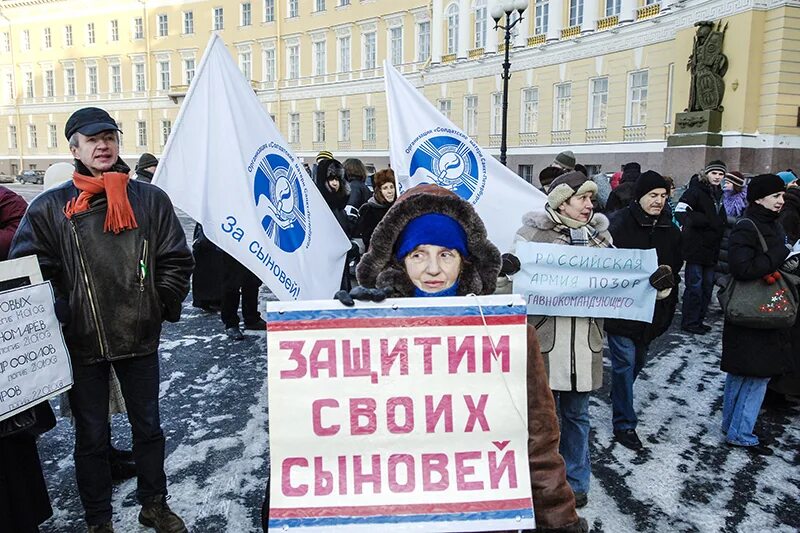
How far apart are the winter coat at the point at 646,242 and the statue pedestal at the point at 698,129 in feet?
48.1

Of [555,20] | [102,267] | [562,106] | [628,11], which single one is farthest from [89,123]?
[555,20]

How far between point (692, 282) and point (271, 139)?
5401 mm

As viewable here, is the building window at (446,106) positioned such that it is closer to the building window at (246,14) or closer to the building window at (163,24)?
the building window at (246,14)

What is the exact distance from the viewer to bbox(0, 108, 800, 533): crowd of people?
7.09 ft

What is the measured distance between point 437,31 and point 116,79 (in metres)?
30.5

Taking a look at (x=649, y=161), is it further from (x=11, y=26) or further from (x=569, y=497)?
(x=11, y=26)

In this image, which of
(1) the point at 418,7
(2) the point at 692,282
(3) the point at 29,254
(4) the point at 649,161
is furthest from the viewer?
(1) the point at 418,7

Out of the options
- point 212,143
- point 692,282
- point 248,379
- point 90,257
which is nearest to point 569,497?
point 90,257

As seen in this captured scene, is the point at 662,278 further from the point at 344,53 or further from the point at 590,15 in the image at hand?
the point at 344,53

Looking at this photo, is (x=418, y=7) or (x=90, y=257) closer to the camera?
(x=90, y=257)

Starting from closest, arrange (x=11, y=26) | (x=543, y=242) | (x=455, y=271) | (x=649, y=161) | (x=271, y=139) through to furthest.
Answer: (x=455, y=271)
(x=543, y=242)
(x=271, y=139)
(x=649, y=161)
(x=11, y=26)

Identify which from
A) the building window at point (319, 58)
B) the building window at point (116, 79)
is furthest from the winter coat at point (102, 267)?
the building window at point (116, 79)

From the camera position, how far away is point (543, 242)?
372cm

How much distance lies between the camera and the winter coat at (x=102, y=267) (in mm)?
2867
